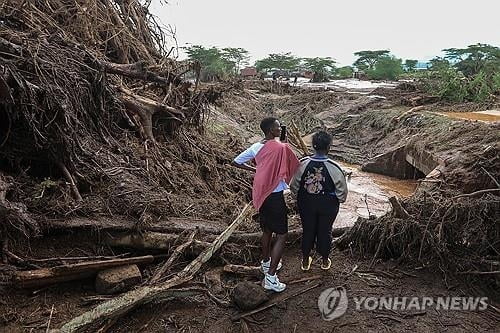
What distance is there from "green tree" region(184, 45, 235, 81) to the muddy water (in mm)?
14890

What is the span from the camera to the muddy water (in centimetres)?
848

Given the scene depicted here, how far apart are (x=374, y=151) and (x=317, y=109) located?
7369 millimetres

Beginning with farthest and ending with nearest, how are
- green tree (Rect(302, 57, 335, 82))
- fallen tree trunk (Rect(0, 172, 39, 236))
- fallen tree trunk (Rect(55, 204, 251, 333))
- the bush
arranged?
1. green tree (Rect(302, 57, 335, 82))
2. the bush
3. fallen tree trunk (Rect(0, 172, 39, 236))
4. fallen tree trunk (Rect(55, 204, 251, 333))

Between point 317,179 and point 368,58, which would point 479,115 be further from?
point 368,58

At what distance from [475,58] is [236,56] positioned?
1859 cm

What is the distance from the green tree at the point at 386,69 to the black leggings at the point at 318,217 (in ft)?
98.5

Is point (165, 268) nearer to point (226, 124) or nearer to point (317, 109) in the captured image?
point (226, 124)

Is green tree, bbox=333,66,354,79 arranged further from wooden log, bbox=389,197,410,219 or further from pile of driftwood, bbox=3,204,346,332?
pile of driftwood, bbox=3,204,346,332

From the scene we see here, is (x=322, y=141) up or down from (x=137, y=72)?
down

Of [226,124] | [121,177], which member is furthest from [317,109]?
[121,177]

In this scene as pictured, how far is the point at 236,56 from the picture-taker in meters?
36.0

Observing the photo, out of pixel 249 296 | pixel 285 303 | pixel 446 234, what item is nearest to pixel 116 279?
pixel 249 296

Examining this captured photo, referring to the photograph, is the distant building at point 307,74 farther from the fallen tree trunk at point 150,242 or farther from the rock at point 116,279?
the rock at point 116,279

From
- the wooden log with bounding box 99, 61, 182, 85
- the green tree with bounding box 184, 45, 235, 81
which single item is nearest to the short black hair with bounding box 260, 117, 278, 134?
the wooden log with bounding box 99, 61, 182, 85
